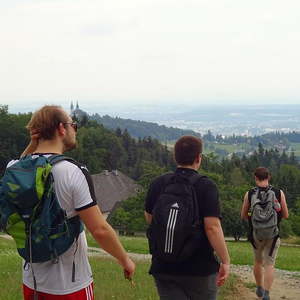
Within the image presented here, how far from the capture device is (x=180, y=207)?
4.99 meters

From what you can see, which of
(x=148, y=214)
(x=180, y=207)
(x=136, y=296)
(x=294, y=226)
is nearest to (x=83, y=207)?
(x=180, y=207)

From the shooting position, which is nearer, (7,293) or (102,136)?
(7,293)

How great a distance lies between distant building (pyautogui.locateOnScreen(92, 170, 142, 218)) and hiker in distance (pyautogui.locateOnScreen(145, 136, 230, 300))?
8385cm

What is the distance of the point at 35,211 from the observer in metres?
3.89

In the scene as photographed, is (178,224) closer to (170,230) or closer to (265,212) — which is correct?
(170,230)

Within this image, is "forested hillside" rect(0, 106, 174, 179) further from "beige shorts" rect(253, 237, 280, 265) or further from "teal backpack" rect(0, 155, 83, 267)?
"teal backpack" rect(0, 155, 83, 267)

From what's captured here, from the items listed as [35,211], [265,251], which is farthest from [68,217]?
[265,251]

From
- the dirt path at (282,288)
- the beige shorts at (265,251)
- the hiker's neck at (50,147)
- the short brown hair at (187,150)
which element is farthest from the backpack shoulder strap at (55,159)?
the dirt path at (282,288)

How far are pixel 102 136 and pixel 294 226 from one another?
186 ft

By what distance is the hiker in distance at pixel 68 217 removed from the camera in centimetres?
395

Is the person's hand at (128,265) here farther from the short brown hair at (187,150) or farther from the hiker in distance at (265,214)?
the hiker in distance at (265,214)

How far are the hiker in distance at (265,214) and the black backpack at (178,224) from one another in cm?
302

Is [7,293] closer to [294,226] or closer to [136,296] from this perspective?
[136,296]

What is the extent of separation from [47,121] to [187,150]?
1.58m
